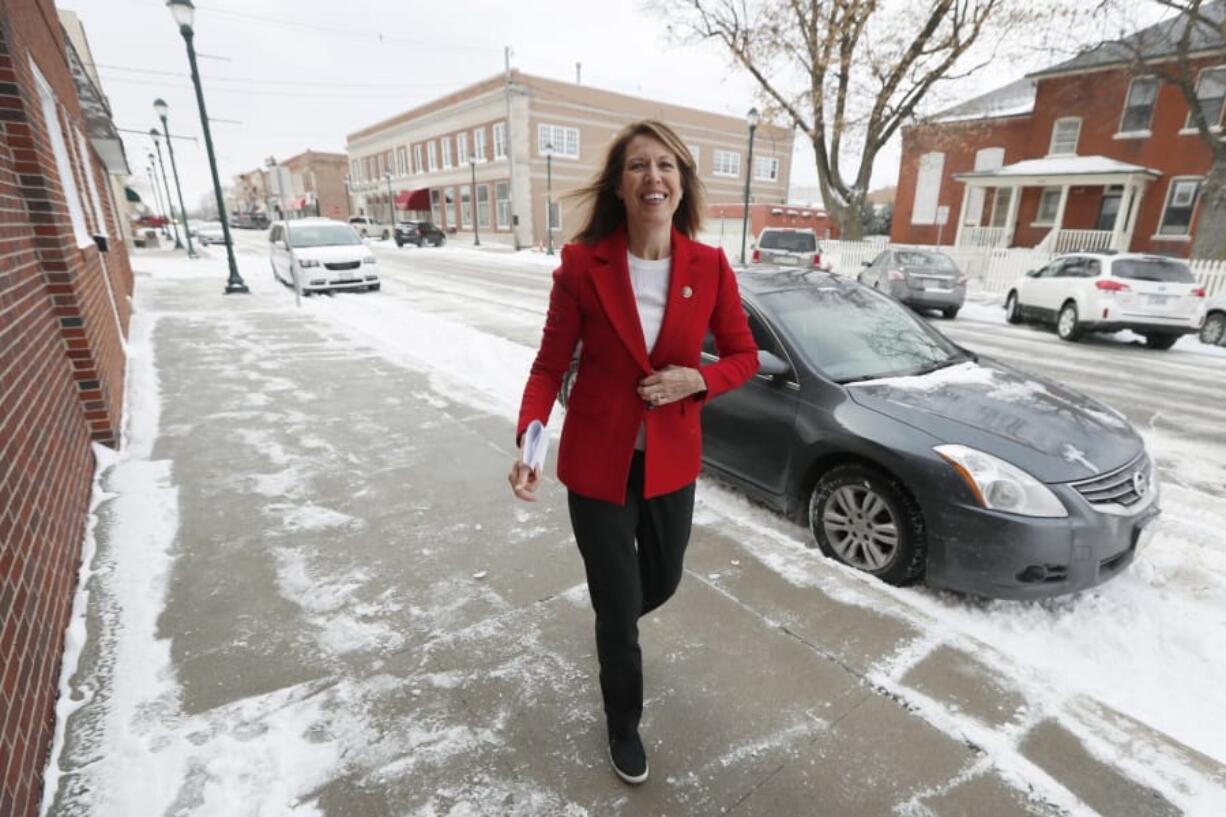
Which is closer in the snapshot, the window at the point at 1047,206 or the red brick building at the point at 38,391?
the red brick building at the point at 38,391

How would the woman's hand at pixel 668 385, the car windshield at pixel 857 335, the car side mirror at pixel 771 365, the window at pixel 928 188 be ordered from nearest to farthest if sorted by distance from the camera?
the woman's hand at pixel 668 385
the car side mirror at pixel 771 365
the car windshield at pixel 857 335
the window at pixel 928 188

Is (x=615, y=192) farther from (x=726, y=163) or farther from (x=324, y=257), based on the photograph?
(x=726, y=163)

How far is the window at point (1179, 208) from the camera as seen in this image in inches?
829

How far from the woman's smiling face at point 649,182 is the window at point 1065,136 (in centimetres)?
2948

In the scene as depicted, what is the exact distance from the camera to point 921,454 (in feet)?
9.72

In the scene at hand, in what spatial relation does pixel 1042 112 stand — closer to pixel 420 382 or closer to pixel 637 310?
pixel 420 382

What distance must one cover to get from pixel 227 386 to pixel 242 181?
121 metres

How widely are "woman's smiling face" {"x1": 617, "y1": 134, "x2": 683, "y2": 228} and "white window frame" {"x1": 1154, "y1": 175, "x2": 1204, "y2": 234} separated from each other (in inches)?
1073

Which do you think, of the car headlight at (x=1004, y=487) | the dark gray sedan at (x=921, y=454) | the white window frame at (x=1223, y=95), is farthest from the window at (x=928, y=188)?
the car headlight at (x=1004, y=487)

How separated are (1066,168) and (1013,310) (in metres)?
12.6

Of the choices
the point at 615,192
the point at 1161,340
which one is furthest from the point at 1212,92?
the point at 615,192

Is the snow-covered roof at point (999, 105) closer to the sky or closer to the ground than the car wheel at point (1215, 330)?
closer to the sky

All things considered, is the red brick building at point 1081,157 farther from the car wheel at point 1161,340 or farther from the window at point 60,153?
the window at point 60,153

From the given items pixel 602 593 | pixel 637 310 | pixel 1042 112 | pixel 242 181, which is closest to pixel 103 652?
pixel 602 593
